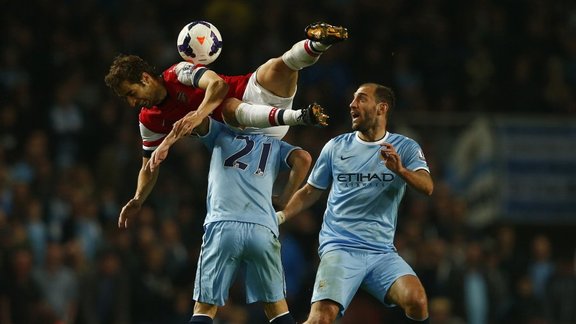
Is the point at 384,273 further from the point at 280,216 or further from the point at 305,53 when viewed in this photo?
the point at 305,53

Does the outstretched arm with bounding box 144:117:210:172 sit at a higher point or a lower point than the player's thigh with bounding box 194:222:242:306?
higher

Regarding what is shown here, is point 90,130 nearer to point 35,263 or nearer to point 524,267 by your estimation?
point 35,263

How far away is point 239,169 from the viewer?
8055 millimetres

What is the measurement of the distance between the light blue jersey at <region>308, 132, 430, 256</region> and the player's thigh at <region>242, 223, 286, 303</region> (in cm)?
63

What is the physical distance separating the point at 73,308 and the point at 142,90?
16.4 feet

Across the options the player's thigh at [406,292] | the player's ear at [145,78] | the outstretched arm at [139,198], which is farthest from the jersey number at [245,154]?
the player's thigh at [406,292]

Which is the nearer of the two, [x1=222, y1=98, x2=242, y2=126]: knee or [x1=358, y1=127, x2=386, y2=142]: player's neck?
[x1=222, y1=98, x2=242, y2=126]: knee

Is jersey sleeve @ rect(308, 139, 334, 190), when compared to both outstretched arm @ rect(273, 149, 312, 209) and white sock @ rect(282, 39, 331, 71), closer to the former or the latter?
outstretched arm @ rect(273, 149, 312, 209)

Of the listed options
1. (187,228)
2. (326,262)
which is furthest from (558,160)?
(326,262)

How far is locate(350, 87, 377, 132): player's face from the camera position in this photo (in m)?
8.41

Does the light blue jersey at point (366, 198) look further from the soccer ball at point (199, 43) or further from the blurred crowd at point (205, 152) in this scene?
the blurred crowd at point (205, 152)

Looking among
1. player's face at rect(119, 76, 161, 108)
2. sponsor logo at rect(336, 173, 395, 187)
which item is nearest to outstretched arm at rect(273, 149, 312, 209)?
sponsor logo at rect(336, 173, 395, 187)

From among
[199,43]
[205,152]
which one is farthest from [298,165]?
[205,152]

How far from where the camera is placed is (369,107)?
27.7ft
